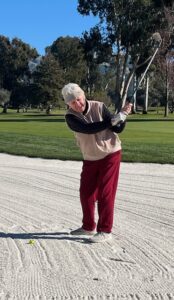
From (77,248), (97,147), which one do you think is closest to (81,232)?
(77,248)

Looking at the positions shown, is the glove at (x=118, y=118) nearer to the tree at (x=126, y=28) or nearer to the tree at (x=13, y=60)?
the tree at (x=126, y=28)

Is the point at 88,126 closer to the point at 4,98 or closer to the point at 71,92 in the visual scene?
the point at 71,92

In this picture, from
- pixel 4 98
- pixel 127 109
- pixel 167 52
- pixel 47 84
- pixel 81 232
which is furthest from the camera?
pixel 4 98

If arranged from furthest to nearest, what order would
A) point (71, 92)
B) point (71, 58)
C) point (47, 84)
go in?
point (71, 58)
point (47, 84)
point (71, 92)

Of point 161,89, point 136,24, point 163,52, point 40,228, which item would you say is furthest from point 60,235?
point 161,89

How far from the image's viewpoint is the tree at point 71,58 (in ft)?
300

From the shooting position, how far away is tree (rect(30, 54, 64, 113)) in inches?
3053

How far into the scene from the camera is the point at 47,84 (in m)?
78.7

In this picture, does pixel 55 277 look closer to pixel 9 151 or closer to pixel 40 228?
pixel 40 228

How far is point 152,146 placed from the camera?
1888cm

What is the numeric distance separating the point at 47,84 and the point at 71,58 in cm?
1780

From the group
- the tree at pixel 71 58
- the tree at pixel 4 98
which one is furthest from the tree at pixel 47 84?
the tree at pixel 4 98

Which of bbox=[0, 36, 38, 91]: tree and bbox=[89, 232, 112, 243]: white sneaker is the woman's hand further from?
bbox=[0, 36, 38, 91]: tree

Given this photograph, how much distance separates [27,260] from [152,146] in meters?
13.6
